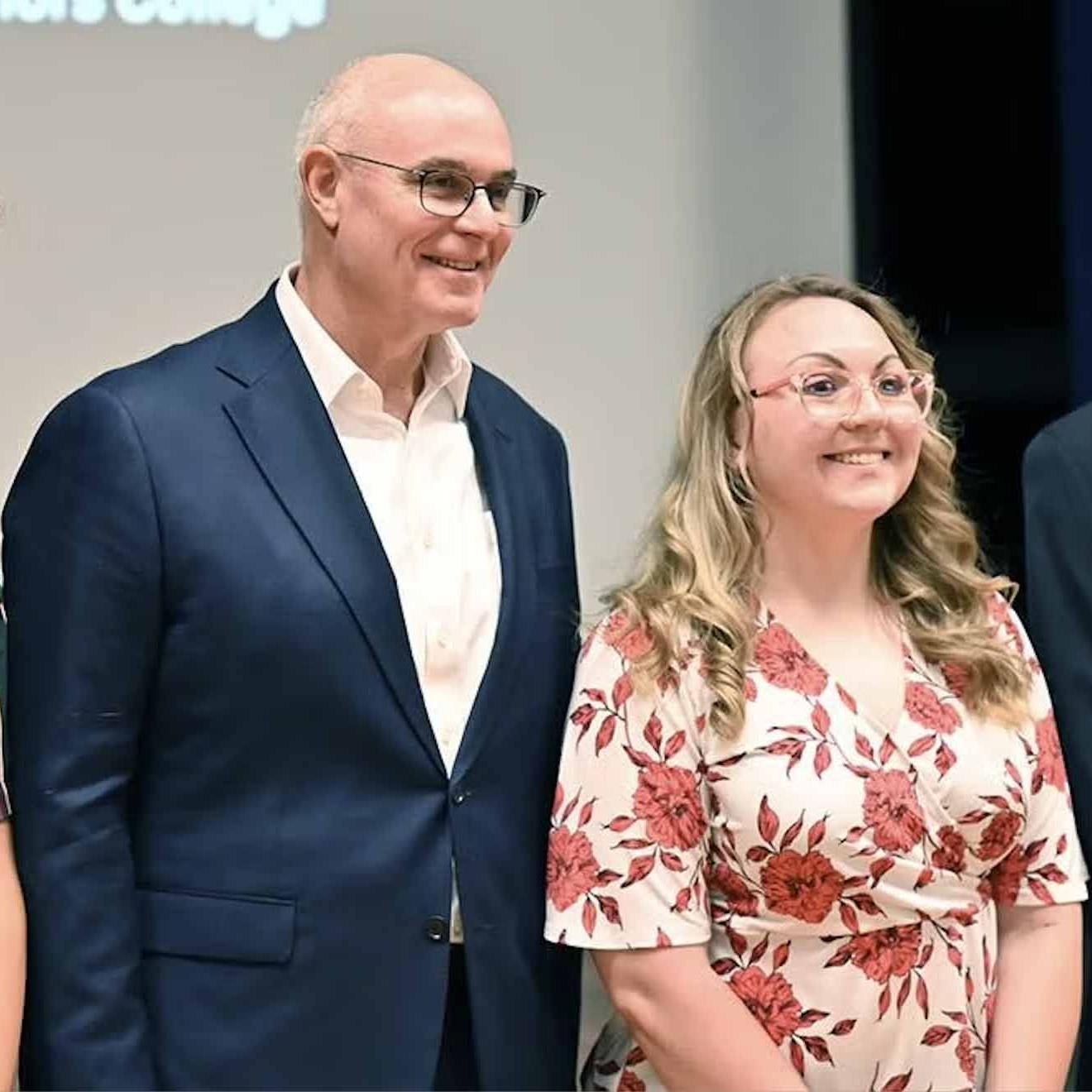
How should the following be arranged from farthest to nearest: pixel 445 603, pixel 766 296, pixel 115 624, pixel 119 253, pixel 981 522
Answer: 1. pixel 981 522
2. pixel 119 253
3. pixel 766 296
4. pixel 445 603
5. pixel 115 624

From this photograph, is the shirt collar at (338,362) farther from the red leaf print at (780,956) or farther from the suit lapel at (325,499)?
the red leaf print at (780,956)

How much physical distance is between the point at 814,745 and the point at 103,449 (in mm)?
774

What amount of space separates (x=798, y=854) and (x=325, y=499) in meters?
0.60

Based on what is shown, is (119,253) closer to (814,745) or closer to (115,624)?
(115,624)

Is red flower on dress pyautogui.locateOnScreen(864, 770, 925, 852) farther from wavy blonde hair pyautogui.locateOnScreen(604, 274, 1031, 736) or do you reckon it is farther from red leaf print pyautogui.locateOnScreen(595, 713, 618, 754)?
red leaf print pyautogui.locateOnScreen(595, 713, 618, 754)

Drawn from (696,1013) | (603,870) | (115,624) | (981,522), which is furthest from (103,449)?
(981,522)

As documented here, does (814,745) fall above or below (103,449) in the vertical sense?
below

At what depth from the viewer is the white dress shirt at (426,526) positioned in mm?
2070

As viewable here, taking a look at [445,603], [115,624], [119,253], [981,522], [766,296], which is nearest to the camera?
[115,624]

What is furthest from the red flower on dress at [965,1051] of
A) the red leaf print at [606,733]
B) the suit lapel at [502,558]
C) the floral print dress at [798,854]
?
the suit lapel at [502,558]

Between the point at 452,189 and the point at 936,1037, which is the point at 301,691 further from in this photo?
the point at 936,1037

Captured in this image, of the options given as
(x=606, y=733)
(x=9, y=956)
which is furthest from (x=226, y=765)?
(x=606, y=733)

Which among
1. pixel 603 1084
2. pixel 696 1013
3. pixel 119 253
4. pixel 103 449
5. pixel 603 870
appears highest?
pixel 119 253

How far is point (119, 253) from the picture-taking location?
275 centimetres
